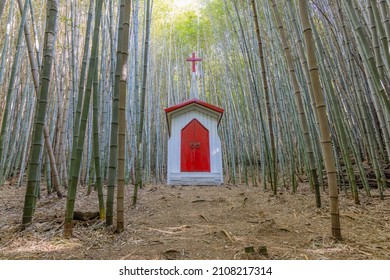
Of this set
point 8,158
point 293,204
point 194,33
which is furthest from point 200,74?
point 293,204

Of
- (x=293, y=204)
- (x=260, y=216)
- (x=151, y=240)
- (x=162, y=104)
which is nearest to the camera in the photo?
(x=151, y=240)

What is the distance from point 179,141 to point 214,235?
3.19 m

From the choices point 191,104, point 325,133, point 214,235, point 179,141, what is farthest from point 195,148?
point 325,133

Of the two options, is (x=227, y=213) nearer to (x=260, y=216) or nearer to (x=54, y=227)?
(x=260, y=216)

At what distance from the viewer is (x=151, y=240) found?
1.30 meters

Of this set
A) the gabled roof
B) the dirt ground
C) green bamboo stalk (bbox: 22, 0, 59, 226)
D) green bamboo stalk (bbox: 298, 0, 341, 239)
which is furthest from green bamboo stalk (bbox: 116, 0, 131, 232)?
the gabled roof

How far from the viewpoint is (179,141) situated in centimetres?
451

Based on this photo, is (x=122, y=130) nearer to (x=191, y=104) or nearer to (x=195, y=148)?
(x=195, y=148)

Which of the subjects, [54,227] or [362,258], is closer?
[362,258]

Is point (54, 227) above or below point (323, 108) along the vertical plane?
below

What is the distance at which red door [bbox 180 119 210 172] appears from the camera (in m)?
4.40

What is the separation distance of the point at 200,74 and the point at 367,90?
16.3ft

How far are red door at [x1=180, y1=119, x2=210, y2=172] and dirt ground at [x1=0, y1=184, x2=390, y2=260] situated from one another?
2304mm

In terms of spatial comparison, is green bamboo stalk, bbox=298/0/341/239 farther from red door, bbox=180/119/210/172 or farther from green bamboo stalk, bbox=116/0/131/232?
red door, bbox=180/119/210/172
